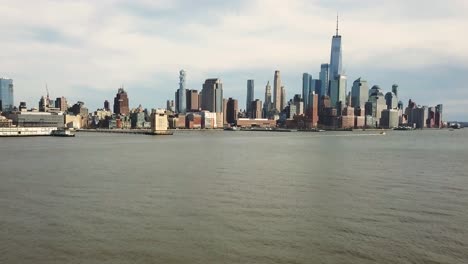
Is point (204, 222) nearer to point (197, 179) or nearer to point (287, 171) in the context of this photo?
point (197, 179)

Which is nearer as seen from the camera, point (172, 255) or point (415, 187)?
point (172, 255)

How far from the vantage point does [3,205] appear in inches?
1247


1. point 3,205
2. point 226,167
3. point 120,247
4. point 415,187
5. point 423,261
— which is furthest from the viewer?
point 226,167

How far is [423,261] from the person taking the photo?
20.2 meters

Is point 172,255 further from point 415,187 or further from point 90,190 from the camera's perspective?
point 415,187

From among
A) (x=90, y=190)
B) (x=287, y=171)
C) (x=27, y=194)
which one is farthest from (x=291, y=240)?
(x=287, y=171)

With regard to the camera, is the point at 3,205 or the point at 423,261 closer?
the point at 423,261

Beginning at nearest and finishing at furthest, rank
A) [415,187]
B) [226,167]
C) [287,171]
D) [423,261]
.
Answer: [423,261] → [415,187] → [287,171] → [226,167]

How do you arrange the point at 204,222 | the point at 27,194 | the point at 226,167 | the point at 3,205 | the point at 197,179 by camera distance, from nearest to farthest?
the point at 204,222, the point at 3,205, the point at 27,194, the point at 197,179, the point at 226,167

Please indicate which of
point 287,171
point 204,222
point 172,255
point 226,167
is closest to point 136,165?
point 226,167

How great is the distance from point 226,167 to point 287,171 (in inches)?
374

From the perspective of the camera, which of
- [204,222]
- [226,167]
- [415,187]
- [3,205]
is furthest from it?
[226,167]

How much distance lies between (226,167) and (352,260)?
3906cm

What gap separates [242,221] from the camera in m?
27.0
